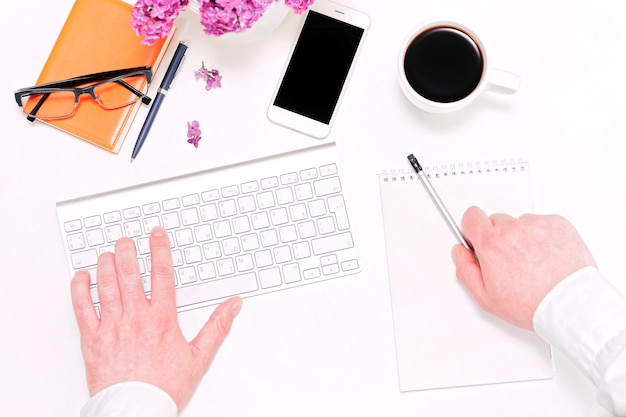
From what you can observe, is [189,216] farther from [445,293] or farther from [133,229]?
[445,293]

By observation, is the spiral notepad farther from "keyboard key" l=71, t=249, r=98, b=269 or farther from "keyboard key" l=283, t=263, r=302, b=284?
"keyboard key" l=71, t=249, r=98, b=269

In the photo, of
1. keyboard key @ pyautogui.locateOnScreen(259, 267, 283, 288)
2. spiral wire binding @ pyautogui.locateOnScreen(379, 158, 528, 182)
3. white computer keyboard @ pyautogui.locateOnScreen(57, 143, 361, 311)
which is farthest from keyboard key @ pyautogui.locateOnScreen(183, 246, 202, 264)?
spiral wire binding @ pyautogui.locateOnScreen(379, 158, 528, 182)

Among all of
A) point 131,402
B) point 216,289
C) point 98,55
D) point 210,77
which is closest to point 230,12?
point 210,77

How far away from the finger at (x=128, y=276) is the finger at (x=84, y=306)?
0.17 feet

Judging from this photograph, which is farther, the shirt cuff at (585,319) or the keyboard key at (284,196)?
the keyboard key at (284,196)

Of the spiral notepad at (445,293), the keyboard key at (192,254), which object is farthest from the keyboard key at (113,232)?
the spiral notepad at (445,293)

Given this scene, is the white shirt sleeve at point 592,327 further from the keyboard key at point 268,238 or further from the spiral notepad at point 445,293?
the keyboard key at point 268,238

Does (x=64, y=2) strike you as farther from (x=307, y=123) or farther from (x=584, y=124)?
(x=584, y=124)

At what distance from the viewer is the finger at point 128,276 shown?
2.69 feet

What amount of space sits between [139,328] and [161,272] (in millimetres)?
92

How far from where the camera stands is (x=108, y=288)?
2.70 ft

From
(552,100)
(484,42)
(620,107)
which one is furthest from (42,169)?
(620,107)

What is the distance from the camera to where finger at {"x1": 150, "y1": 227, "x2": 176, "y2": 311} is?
32.2 inches

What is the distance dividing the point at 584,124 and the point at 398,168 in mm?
296
